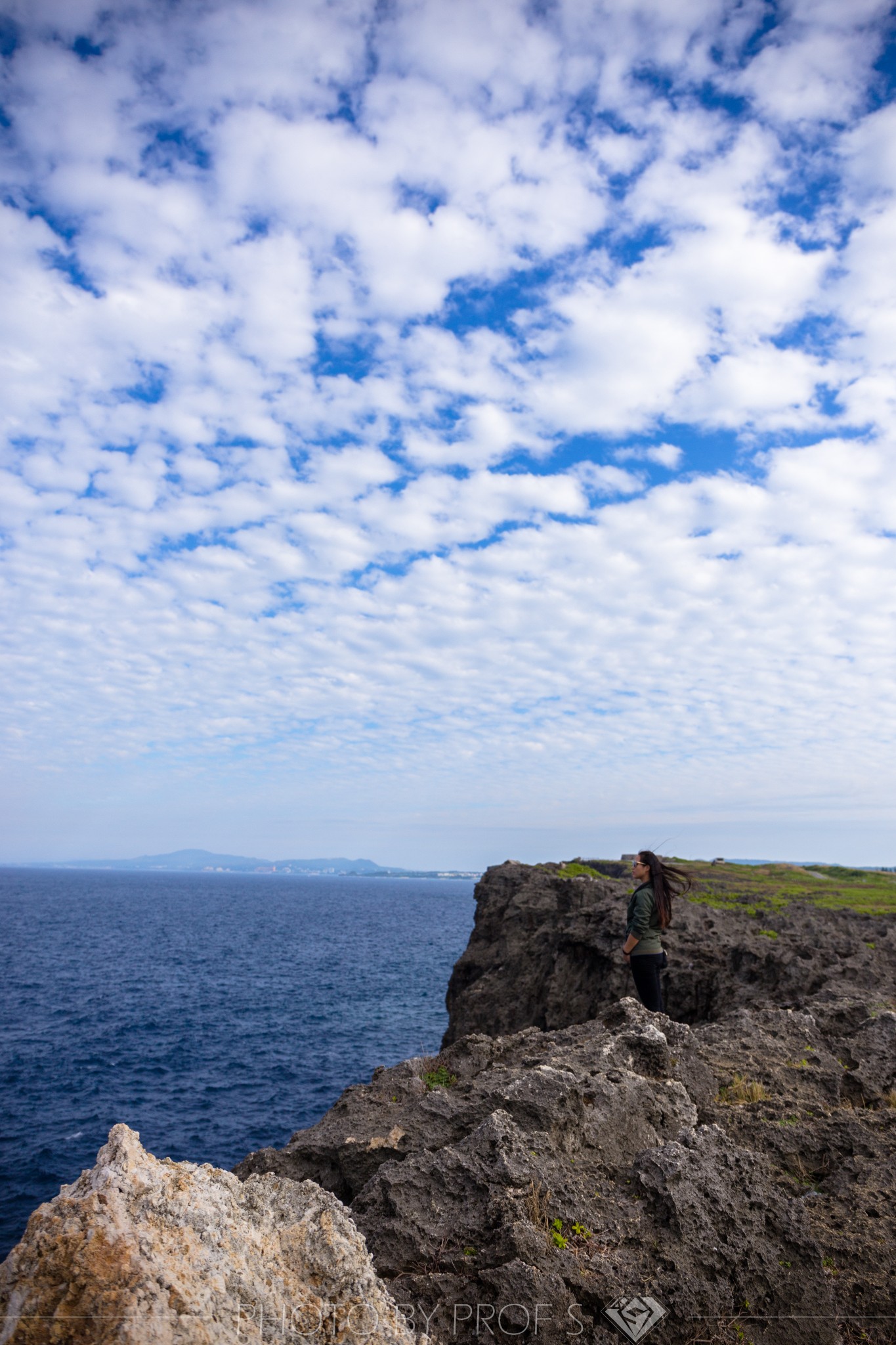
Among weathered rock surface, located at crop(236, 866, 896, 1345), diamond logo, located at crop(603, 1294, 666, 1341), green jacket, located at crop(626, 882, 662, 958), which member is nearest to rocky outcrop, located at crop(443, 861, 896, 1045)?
green jacket, located at crop(626, 882, 662, 958)

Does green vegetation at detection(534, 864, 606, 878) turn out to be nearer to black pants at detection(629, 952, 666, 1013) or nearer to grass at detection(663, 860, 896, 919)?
grass at detection(663, 860, 896, 919)

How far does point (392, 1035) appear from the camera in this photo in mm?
48531

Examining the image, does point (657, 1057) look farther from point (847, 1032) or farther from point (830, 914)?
point (830, 914)

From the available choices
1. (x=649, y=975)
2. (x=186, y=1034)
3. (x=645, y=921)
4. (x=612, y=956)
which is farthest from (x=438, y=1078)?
(x=186, y=1034)

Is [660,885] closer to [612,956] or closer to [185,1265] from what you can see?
[185,1265]

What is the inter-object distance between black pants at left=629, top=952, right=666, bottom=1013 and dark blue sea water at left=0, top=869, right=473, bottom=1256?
75.6 feet

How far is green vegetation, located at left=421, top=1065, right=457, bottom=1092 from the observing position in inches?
434

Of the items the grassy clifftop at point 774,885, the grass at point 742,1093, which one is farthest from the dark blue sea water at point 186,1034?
the grass at point 742,1093

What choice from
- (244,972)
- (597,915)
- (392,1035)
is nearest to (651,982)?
(597,915)

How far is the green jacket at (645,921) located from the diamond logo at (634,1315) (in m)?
7.78

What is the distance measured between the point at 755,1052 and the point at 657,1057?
6.58 feet

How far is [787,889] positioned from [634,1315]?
56.1 metres

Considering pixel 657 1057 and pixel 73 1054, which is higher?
pixel 657 1057

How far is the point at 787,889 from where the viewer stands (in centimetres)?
5488
